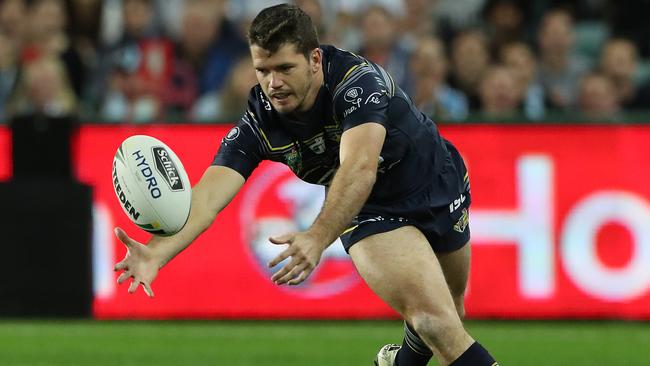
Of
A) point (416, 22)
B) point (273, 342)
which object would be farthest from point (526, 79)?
point (273, 342)

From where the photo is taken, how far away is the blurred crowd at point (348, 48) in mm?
11969

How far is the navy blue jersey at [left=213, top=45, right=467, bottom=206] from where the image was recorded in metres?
6.36

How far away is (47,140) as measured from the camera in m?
11.7

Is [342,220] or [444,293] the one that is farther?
[444,293]

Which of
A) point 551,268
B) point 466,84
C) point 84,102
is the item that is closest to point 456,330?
point 551,268

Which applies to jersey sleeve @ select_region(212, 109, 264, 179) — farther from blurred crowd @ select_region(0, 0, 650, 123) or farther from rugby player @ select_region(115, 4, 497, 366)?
blurred crowd @ select_region(0, 0, 650, 123)

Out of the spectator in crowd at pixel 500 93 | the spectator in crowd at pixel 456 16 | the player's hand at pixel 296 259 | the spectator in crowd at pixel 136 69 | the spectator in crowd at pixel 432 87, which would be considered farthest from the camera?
the spectator in crowd at pixel 456 16

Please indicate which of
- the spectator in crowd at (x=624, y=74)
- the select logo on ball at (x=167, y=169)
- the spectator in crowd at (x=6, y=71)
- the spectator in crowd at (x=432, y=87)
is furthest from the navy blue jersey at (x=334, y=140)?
the spectator in crowd at (x=6, y=71)

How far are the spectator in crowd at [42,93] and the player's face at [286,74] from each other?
5.94m

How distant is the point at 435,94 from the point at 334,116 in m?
5.59

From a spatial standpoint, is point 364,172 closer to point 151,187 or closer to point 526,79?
point 151,187

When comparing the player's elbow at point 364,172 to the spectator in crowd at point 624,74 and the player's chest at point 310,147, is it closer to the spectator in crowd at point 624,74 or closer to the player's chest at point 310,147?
the player's chest at point 310,147

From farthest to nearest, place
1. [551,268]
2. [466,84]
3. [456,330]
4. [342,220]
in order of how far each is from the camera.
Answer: [466,84] → [551,268] → [456,330] → [342,220]

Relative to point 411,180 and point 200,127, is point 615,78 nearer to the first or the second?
point 200,127
